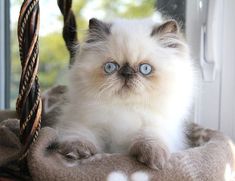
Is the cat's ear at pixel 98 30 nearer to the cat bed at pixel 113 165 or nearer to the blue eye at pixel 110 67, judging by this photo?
the blue eye at pixel 110 67

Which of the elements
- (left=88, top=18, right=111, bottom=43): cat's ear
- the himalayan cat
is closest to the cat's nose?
the himalayan cat

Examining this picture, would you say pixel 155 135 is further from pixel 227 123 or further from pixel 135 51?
pixel 227 123

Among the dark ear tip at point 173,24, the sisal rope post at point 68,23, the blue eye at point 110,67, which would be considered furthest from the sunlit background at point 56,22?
the blue eye at point 110,67

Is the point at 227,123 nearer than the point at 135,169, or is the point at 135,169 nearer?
the point at 135,169

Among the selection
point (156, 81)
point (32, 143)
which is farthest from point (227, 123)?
point (32, 143)

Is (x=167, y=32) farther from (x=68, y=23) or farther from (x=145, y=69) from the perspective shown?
(x=68, y=23)

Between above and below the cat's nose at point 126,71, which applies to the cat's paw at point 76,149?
below
